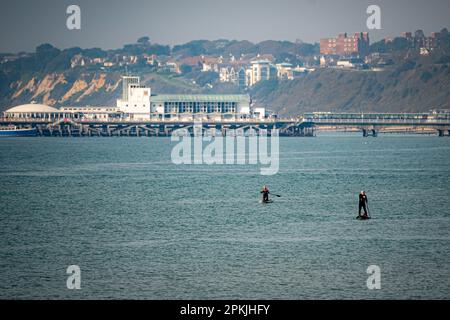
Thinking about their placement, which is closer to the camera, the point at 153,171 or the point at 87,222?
the point at 87,222

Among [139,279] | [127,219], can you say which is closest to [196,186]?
[127,219]

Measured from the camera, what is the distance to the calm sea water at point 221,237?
3581cm

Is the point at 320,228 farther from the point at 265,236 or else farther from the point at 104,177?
the point at 104,177

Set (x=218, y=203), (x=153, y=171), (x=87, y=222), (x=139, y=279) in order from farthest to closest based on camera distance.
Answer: (x=153, y=171)
(x=218, y=203)
(x=87, y=222)
(x=139, y=279)

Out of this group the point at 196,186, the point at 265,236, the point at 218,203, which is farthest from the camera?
the point at 196,186

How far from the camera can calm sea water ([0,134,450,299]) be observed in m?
35.8

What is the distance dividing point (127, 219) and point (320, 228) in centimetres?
1107

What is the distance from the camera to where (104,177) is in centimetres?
8931

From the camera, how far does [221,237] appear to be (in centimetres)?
4722
